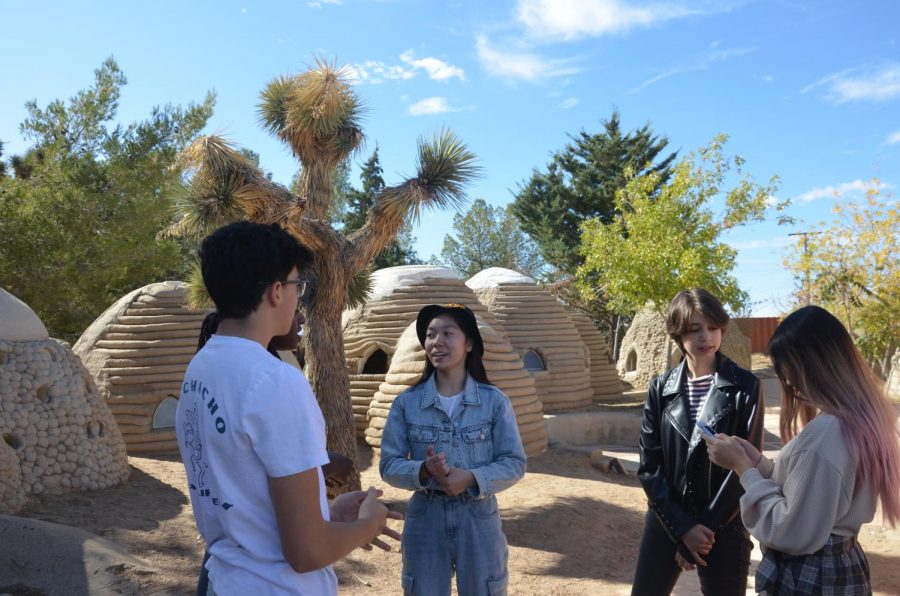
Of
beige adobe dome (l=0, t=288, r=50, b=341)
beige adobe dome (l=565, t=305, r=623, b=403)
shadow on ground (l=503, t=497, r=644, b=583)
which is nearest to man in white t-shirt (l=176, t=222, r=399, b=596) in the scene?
shadow on ground (l=503, t=497, r=644, b=583)

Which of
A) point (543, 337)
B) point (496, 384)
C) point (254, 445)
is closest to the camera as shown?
point (254, 445)

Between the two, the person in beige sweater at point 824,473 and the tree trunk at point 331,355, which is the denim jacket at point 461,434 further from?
the tree trunk at point 331,355

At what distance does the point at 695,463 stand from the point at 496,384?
655cm

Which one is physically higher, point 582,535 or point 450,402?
point 450,402

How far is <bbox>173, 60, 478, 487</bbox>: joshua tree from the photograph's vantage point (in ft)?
22.0

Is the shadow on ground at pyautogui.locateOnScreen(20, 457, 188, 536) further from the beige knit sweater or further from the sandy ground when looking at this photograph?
the beige knit sweater

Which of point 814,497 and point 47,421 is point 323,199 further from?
point 814,497

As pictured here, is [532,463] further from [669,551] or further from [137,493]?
[669,551]

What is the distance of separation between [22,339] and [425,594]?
6.05 metres

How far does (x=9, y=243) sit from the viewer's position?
1255 cm

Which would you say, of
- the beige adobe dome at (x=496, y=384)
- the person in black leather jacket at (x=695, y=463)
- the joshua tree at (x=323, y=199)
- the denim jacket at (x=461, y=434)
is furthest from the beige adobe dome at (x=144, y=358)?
the person in black leather jacket at (x=695, y=463)

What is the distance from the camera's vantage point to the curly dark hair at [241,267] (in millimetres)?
1663

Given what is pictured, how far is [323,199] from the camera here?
7.43 m

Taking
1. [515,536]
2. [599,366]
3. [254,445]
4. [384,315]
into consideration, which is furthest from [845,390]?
[599,366]
